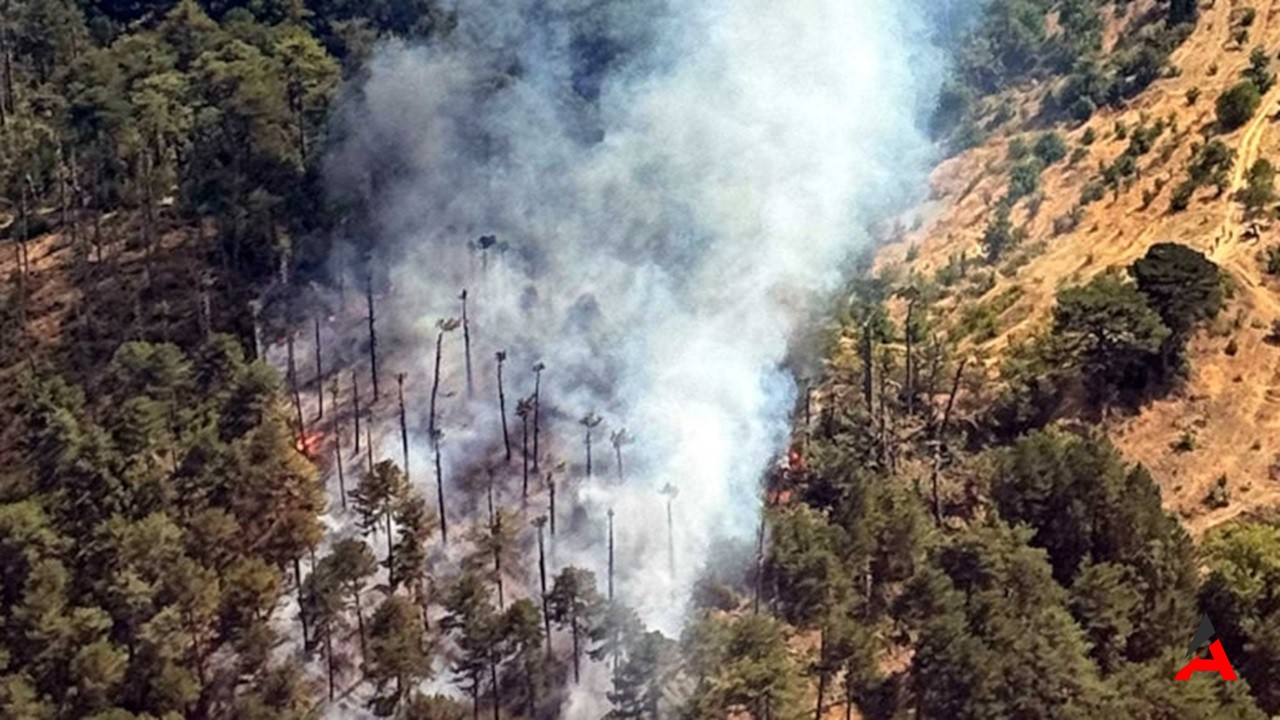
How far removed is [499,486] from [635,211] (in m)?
18.3

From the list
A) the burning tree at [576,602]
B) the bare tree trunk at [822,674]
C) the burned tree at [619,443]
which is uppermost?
the burned tree at [619,443]

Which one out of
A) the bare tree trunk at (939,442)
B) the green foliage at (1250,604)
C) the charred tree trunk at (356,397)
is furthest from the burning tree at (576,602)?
the green foliage at (1250,604)

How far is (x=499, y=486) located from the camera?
72.2 metres

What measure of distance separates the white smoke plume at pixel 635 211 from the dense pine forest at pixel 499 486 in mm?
1464

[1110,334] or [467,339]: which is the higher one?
[467,339]

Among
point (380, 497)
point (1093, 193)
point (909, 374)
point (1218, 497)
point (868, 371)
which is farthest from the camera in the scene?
point (1093, 193)

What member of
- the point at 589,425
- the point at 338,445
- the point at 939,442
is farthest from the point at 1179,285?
the point at 338,445

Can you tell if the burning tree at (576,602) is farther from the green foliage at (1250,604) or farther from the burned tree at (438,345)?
the green foliage at (1250,604)

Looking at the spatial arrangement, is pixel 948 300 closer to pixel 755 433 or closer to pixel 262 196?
pixel 755 433

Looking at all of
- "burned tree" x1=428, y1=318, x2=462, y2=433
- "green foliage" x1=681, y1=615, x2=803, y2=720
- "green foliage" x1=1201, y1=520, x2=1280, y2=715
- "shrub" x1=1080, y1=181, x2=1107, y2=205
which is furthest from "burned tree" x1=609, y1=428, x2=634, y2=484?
"shrub" x1=1080, y1=181, x2=1107, y2=205

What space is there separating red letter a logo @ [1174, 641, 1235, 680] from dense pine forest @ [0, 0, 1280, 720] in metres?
0.84

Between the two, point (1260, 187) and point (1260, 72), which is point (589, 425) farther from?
point (1260, 72)

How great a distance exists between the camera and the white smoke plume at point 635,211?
70312mm

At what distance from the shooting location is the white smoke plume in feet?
231
